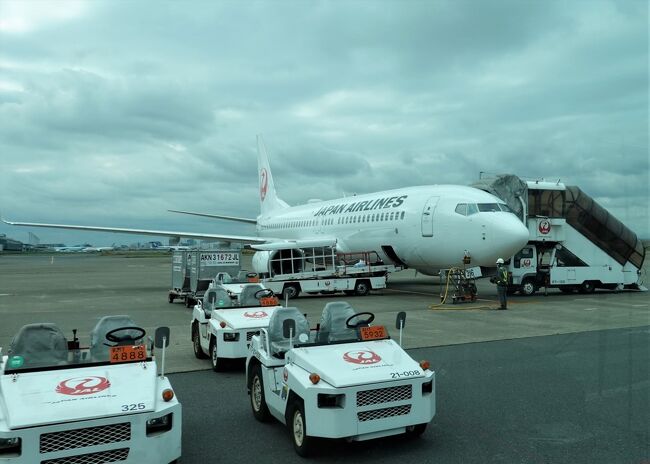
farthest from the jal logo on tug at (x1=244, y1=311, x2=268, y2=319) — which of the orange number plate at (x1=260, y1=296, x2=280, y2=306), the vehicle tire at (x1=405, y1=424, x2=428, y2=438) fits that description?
the vehicle tire at (x1=405, y1=424, x2=428, y2=438)

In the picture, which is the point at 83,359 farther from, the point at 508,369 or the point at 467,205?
the point at 467,205

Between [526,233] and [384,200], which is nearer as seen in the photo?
[526,233]

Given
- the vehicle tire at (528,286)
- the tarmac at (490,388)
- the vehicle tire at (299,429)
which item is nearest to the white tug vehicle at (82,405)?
the tarmac at (490,388)

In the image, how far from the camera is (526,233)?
2006 cm

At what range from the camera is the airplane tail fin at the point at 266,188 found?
136 ft

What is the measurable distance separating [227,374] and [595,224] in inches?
771

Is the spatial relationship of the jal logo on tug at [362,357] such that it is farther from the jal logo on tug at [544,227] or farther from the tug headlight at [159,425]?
the jal logo on tug at [544,227]

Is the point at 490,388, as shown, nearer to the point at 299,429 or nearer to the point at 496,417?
the point at 496,417

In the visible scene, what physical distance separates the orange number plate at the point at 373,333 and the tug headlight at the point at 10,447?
12.6 feet

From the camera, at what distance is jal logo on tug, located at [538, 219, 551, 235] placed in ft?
75.6

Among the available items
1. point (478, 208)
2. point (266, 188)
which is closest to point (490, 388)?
point (478, 208)

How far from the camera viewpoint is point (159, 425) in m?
5.22

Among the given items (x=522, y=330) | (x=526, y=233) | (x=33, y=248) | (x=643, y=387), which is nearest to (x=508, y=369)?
(x=643, y=387)

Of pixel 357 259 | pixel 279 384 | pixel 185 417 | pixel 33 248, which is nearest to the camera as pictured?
pixel 279 384
